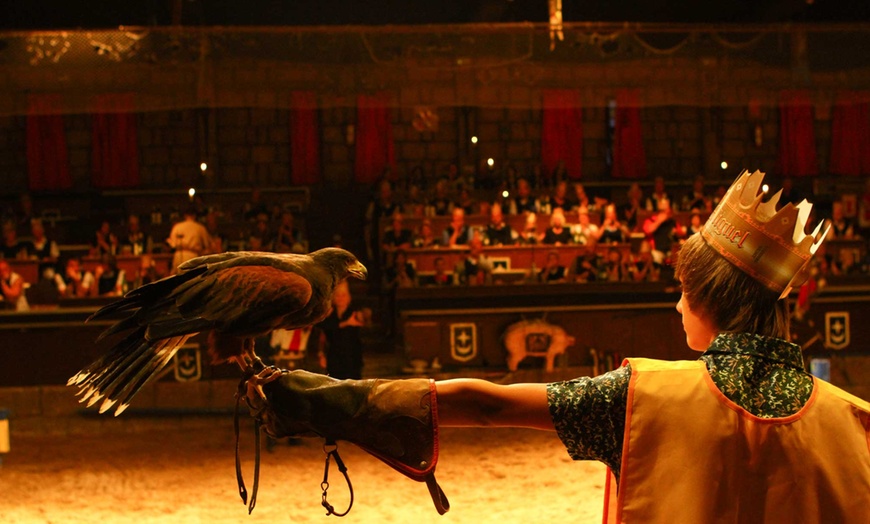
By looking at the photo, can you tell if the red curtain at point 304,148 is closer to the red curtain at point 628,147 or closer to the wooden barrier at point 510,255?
the wooden barrier at point 510,255

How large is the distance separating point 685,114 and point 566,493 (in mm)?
12469

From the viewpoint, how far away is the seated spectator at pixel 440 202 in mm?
12641

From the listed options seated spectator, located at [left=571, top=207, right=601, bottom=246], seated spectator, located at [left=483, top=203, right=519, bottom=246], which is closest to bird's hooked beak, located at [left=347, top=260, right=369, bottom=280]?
seated spectator, located at [left=571, top=207, right=601, bottom=246]

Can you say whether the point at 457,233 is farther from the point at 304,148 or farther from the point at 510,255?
the point at 304,148

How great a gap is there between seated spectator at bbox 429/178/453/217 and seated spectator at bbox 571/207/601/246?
1.99 meters

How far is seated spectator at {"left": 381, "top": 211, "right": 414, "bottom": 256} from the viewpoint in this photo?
11148 mm

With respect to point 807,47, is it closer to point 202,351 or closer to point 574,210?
point 574,210

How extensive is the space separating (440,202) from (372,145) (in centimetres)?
343

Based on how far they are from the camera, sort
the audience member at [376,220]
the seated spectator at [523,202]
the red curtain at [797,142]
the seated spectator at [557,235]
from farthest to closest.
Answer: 1. the red curtain at [797,142]
2. the audience member at [376,220]
3. the seated spectator at [523,202]
4. the seated spectator at [557,235]

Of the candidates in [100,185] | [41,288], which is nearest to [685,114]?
[100,185]

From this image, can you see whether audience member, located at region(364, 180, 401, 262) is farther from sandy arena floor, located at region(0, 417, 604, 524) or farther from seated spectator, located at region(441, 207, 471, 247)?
sandy arena floor, located at region(0, 417, 604, 524)

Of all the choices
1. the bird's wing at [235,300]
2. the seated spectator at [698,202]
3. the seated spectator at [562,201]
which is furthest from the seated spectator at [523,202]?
the bird's wing at [235,300]

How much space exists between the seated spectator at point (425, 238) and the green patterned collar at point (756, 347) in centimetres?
988

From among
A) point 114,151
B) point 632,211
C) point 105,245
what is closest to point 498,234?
point 632,211
